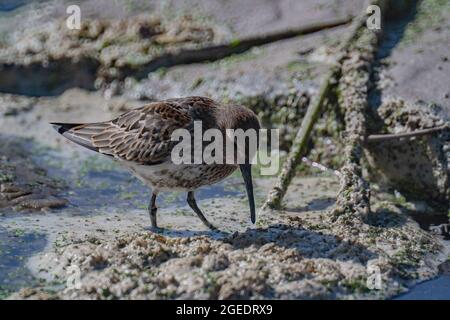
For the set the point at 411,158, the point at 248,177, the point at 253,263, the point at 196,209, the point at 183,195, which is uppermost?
the point at 411,158

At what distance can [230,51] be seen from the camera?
9781mm

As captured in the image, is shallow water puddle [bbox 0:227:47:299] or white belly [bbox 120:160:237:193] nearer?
shallow water puddle [bbox 0:227:47:299]

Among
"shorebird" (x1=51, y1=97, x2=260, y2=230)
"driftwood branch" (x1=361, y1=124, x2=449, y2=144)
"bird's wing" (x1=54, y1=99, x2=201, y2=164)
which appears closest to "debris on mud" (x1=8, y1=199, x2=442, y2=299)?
"shorebird" (x1=51, y1=97, x2=260, y2=230)

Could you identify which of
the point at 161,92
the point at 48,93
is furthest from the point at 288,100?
the point at 48,93

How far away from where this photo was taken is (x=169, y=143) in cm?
686

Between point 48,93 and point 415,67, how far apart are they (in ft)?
14.6

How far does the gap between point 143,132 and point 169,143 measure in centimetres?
32

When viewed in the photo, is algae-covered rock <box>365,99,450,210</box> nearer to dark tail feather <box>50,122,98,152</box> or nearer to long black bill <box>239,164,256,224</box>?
long black bill <box>239,164,256,224</box>

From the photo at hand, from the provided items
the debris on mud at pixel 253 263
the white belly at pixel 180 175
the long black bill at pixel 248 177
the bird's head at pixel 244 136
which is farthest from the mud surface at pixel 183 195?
the bird's head at pixel 244 136

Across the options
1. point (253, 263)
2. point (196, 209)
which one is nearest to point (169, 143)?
point (196, 209)

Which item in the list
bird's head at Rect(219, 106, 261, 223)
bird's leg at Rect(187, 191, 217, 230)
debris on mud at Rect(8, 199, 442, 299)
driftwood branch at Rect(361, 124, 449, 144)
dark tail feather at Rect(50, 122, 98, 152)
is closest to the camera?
debris on mud at Rect(8, 199, 442, 299)

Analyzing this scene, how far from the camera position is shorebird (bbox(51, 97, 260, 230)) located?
6801 mm

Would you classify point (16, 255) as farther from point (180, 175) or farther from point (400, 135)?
point (400, 135)
